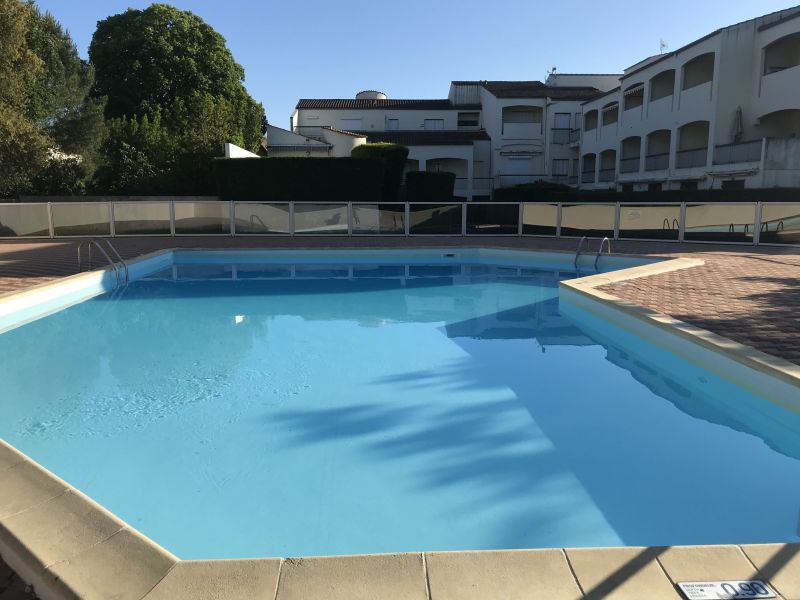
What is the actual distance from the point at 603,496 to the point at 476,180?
3571 centimetres

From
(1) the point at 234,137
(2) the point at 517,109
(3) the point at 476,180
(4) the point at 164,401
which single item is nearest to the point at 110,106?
(1) the point at 234,137

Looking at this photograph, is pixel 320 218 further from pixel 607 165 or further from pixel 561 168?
pixel 561 168

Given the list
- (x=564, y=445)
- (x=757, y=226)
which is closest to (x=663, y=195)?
(x=757, y=226)

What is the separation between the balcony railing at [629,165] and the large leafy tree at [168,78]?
20903mm

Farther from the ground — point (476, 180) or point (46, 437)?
point (476, 180)

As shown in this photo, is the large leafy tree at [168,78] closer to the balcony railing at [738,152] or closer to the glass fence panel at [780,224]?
the glass fence panel at [780,224]

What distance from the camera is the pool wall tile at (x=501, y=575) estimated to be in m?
2.25

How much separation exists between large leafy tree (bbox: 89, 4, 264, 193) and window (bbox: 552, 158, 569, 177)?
1944cm

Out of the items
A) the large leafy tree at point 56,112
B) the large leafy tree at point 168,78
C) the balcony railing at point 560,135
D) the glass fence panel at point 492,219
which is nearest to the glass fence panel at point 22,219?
the large leafy tree at point 56,112

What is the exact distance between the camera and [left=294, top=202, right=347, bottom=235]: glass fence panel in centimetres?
1891

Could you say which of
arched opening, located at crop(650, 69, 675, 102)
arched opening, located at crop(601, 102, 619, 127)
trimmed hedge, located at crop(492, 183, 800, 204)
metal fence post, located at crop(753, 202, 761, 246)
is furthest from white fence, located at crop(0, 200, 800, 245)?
arched opening, located at crop(601, 102, 619, 127)

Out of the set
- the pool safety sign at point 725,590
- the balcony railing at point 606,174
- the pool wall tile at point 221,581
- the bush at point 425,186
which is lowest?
the pool wall tile at point 221,581

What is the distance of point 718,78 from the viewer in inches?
979

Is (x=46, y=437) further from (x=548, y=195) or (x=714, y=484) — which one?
(x=548, y=195)
